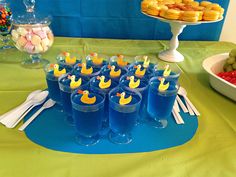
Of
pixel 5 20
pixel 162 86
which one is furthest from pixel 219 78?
pixel 5 20

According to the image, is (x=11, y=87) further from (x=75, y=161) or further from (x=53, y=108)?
(x=75, y=161)

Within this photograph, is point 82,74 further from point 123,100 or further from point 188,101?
point 188,101

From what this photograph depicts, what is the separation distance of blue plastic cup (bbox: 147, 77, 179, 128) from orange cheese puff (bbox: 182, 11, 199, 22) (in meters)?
0.46

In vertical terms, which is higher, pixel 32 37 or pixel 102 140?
pixel 32 37

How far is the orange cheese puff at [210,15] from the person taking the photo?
100cm

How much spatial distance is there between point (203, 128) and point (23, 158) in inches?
18.7

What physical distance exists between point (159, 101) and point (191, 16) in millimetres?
527

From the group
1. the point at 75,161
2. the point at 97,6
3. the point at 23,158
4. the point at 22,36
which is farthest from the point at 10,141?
the point at 97,6

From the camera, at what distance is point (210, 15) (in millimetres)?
1004

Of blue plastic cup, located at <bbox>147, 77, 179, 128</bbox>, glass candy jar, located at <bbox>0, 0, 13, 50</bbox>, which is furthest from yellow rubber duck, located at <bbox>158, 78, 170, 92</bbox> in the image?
glass candy jar, located at <bbox>0, 0, 13, 50</bbox>

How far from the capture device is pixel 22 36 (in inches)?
35.7

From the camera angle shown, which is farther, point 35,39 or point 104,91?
point 35,39

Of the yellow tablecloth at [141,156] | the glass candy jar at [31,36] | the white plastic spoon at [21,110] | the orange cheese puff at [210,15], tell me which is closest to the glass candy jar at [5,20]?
the glass candy jar at [31,36]

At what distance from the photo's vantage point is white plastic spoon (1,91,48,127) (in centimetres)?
63
